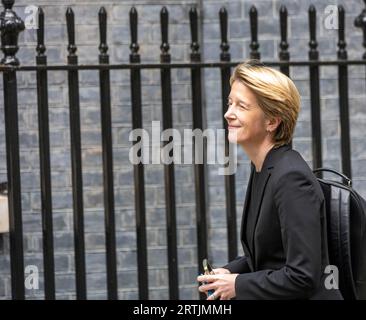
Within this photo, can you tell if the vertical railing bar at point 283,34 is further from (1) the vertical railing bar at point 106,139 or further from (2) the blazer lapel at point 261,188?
(2) the blazer lapel at point 261,188

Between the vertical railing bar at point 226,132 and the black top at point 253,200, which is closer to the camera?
the black top at point 253,200

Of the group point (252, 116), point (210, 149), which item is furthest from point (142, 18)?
point (252, 116)

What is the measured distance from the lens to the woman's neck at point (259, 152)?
3152mm

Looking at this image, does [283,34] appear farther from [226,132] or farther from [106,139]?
[106,139]

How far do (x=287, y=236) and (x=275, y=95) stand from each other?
1.55 feet

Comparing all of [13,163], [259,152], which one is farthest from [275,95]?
[13,163]

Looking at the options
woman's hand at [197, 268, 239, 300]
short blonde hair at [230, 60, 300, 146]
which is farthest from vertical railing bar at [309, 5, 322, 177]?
woman's hand at [197, 268, 239, 300]

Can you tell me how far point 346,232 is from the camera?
10.0ft

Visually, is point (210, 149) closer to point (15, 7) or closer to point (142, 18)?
point (142, 18)

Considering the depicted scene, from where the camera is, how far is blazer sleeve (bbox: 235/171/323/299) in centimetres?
288

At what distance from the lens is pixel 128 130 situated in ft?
20.8

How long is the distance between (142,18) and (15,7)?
2.72ft

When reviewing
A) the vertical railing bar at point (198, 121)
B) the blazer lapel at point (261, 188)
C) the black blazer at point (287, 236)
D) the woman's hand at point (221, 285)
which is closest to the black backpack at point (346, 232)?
the black blazer at point (287, 236)

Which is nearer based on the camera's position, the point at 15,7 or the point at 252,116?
the point at 252,116
